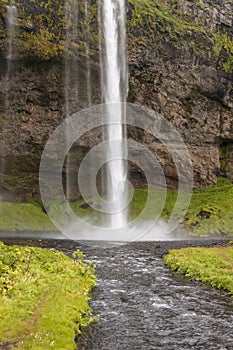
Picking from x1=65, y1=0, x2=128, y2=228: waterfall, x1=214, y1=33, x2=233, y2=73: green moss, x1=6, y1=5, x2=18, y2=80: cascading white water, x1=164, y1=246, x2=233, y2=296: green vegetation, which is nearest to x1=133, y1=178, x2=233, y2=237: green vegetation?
x1=65, y1=0, x2=128, y2=228: waterfall

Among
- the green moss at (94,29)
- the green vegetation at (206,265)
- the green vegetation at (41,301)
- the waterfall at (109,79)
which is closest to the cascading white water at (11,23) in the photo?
the green moss at (94,29)

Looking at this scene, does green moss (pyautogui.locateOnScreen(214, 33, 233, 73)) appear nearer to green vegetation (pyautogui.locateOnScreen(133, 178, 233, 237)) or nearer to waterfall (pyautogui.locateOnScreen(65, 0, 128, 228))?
waterfall (pyautogui.locateOnScreen(65, 0, 128, 228))

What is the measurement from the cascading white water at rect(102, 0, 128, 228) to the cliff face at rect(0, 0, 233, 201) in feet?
4.85

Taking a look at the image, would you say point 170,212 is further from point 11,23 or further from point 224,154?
point 11,23

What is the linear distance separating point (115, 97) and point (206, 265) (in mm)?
37235

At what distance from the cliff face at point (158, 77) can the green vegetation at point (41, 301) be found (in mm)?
36348

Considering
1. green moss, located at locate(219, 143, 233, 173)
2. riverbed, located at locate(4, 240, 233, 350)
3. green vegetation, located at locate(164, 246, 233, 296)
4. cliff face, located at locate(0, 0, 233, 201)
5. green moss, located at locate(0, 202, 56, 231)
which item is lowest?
riverbed, located at locate(4, 240, 233, 350)

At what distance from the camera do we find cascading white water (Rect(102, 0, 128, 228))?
57.3m

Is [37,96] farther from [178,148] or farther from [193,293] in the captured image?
[193,293]

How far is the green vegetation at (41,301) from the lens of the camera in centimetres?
1234

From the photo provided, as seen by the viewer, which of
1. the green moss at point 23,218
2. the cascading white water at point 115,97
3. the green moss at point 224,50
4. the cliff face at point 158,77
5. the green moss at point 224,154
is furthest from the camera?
the green moss at point 224,154

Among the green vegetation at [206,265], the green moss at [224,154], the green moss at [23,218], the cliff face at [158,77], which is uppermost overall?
the cliff face at [158,77]

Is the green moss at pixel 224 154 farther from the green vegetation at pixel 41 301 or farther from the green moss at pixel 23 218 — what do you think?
the green vegetation at pixel 41 301

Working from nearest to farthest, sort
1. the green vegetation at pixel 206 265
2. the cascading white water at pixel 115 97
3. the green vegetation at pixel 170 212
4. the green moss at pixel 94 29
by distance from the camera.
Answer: the green vegetation at pixel 206 265, the green vegetation at pixel 170 212, the green moss at pixel 94 29, the cascading white water at pixel 115 97
